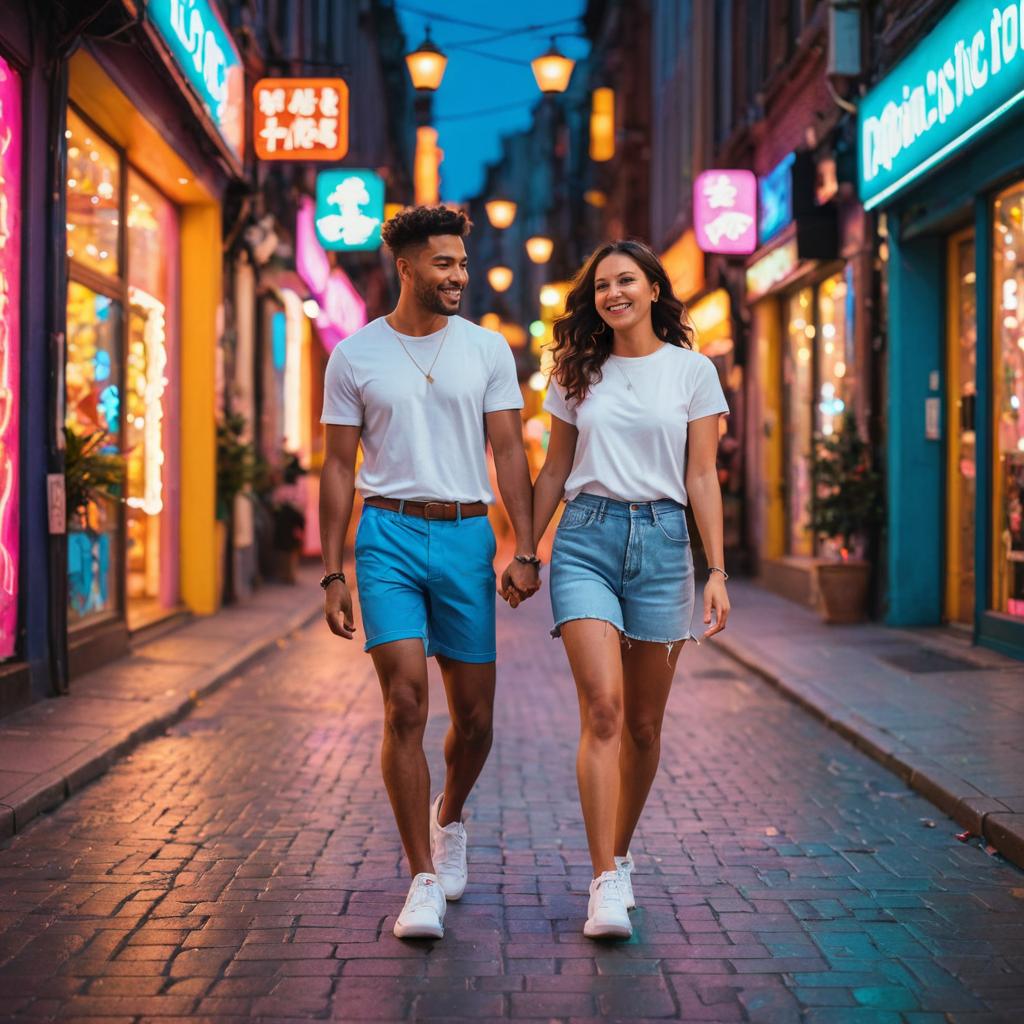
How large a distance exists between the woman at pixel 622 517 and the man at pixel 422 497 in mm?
183

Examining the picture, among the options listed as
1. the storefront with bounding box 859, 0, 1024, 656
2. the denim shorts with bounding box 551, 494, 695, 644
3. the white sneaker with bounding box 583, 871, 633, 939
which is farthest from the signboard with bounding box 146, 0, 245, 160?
the white sneaker with bounding box 583, 871, 633, 939

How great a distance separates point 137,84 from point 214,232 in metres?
3.82

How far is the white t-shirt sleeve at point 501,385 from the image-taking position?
4.45 metres

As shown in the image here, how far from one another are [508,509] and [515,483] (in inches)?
4.1

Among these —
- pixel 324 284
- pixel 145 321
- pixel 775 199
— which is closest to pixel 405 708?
pixel 145 321

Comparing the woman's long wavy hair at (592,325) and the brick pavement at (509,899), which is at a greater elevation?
the woman's long wavy hair at (592,325)

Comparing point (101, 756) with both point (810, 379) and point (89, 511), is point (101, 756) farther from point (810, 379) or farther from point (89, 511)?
point (810, 379)

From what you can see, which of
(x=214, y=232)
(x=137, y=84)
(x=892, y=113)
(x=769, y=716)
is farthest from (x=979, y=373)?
(x=214, y=232)

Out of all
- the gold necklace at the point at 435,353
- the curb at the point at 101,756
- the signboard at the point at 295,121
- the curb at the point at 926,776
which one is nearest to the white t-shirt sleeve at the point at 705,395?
the gold necklace at the point at 435,353

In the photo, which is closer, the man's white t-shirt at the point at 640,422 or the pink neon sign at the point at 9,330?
the man's white t-shirt at the point at 640,422

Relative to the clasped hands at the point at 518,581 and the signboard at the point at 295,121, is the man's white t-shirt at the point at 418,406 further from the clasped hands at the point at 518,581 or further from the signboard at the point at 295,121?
the signboard at the point at 295,121

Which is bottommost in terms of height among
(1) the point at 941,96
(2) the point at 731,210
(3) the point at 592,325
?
(3) the point at 592,325

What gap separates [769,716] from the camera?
339 inches

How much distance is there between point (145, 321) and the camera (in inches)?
509
